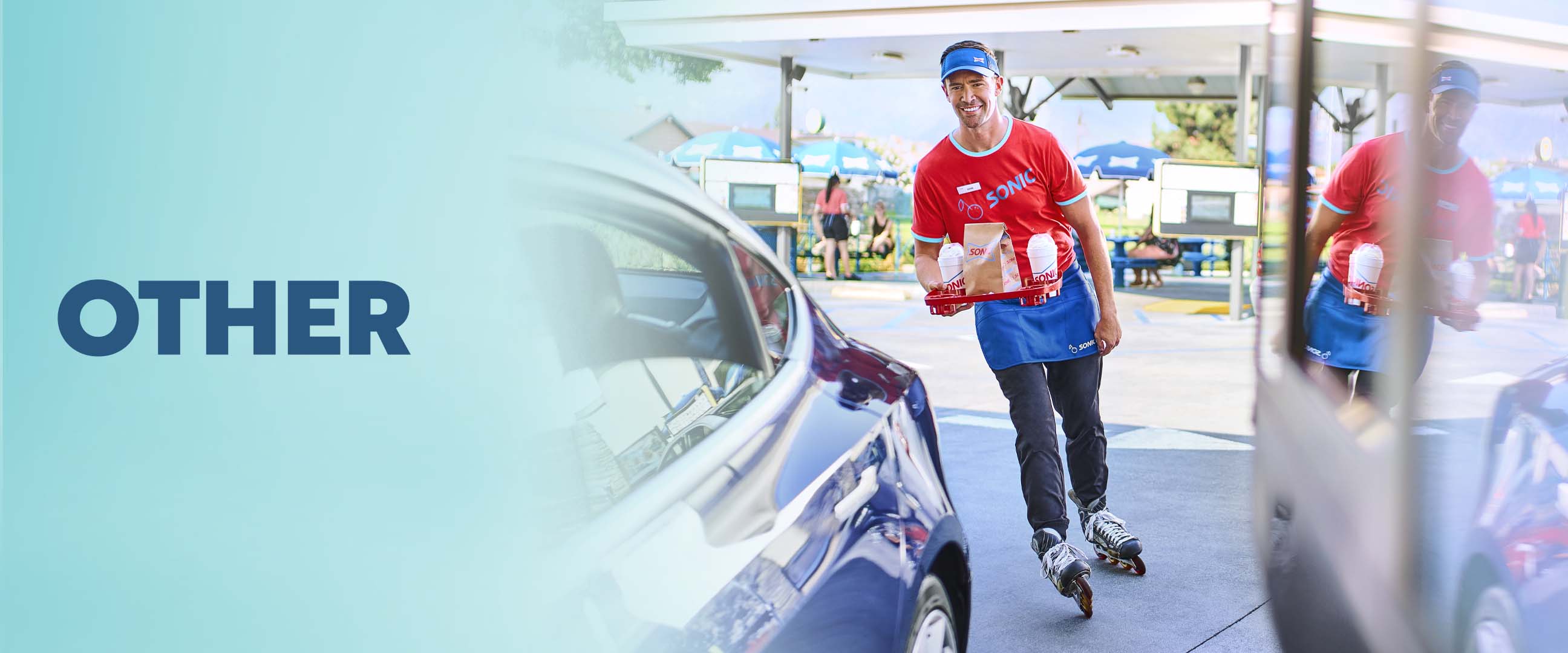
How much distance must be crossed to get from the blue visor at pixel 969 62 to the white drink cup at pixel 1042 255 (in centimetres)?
49

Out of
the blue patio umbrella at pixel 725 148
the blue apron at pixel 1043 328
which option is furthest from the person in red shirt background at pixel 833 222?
the blue apron at pixel 1043 328

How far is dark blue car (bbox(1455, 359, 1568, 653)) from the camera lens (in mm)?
1316

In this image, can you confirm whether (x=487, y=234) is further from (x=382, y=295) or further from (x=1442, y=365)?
(x=1442, y=365)

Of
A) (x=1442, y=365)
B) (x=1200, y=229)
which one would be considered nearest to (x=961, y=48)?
(x=1442, y=365)

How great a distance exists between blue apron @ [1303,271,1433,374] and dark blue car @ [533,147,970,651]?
765 mm

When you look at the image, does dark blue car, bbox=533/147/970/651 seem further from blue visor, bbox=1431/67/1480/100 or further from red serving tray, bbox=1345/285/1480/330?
blue visor, bbox=1431/67/1480/100

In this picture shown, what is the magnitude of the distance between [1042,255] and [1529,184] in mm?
2437

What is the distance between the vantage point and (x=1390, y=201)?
1.76 metres

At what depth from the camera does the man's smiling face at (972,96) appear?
3.79 meters

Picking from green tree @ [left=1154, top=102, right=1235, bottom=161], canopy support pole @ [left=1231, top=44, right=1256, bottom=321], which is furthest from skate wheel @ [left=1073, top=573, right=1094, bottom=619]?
green tree @ [left=1154, top=102, right=1235, bottom=161]

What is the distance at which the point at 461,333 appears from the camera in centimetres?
136

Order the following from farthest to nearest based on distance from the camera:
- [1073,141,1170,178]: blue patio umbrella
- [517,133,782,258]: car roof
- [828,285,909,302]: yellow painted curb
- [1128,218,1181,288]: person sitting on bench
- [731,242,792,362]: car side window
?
[1073,141,1170,178]: blue patio umbrella
[1128,218,1181,288]: person sitting on bench
[828,285,909,302]: yellow painted curb
[731,242,792,362]: car side window
[517,133,782,258]: car roof

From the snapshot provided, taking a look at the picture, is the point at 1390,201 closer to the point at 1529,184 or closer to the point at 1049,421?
the point at 1529,184

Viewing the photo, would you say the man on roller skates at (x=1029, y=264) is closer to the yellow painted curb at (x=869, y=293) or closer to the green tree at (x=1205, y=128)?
the yellow painted curb at (x=869, y=293)
